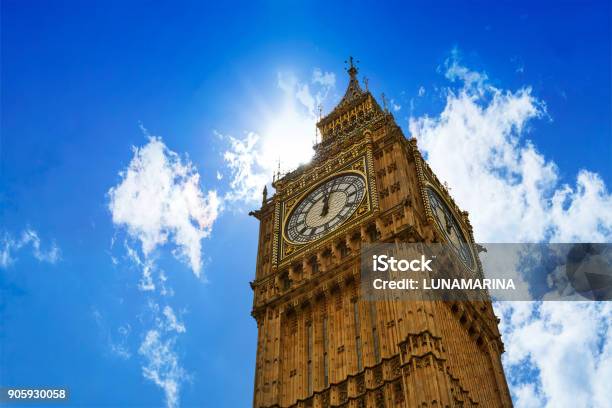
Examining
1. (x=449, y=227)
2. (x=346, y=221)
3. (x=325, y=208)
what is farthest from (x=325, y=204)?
(x=449, y=227)

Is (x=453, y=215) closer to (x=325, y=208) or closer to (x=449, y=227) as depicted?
(x=449, y=227)

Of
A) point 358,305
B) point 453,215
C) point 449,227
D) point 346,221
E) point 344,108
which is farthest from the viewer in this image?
point 344,108

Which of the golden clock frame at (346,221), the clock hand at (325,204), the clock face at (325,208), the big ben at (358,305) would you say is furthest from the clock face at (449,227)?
the clock hand at (325,204)

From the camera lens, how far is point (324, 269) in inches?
1767

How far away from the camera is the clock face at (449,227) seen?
160ft

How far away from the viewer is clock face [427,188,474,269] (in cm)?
4869

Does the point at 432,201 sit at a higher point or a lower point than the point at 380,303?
higher

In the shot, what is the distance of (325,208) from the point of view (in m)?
49.5

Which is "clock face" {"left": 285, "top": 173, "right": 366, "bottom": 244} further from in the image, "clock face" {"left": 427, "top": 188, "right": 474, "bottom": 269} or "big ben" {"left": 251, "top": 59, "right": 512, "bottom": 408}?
"clock face" {"left": 427, "top": 188, "right": 474, "bottom": 269}

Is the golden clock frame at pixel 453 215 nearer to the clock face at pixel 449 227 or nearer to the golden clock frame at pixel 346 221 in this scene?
the clock face at pixel 449 227

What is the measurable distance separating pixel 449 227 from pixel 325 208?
820 centimetres

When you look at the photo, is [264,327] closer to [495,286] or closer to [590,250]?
[495,286]

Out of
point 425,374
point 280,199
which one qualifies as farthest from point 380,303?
point 280,199

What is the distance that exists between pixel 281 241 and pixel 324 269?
5.95 metres
